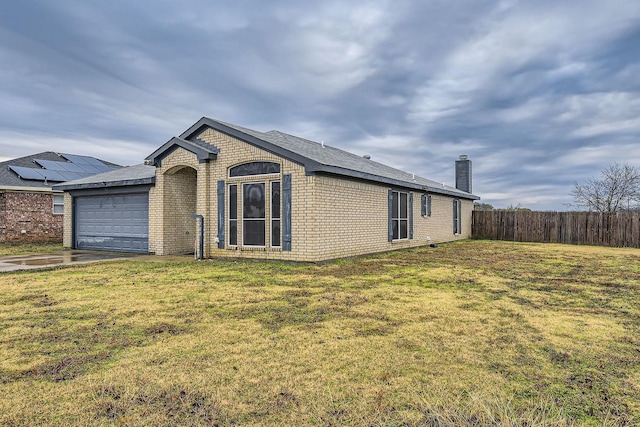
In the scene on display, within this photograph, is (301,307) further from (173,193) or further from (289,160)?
(173,193)

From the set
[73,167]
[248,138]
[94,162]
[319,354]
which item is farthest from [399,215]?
[94,162]

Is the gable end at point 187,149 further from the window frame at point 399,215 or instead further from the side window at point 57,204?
the side window at point 57,204

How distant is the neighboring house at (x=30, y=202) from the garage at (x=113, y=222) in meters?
4.51

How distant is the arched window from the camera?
1055 centimetres

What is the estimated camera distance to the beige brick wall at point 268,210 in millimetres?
9969

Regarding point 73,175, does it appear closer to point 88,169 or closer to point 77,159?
point 88,169

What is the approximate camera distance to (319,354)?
347 centimetres

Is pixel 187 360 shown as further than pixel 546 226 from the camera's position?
No

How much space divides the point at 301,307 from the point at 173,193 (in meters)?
9.33

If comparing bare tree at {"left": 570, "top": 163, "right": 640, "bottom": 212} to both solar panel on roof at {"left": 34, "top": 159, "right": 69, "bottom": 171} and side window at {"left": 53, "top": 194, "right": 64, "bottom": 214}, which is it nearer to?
side window at {"left": 53, "top": 194, "right": 64, "bottom": 214}

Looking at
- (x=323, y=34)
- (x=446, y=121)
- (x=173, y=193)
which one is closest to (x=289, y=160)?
(x=323, y=34)

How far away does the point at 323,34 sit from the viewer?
36.3ft

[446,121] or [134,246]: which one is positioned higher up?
[446,121]

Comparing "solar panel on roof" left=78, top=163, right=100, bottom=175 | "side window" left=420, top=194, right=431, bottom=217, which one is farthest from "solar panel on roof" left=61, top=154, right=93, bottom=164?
"side window" left=420, top=194, right=431, bottom=217
